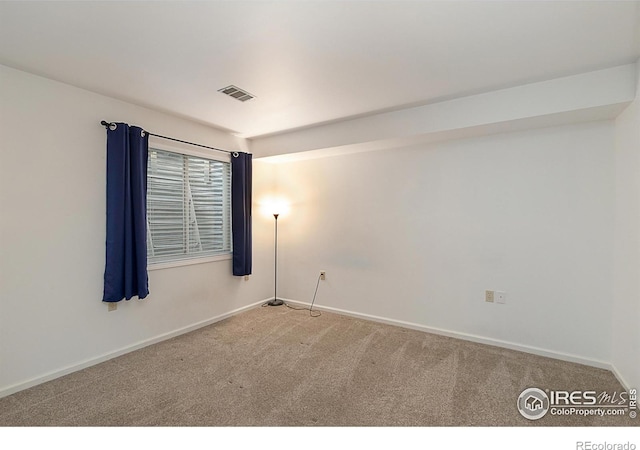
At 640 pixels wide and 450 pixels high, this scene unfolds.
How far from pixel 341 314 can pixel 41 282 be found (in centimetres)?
304

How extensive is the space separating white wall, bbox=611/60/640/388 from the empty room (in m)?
0.02

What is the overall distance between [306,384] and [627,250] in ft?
8.67

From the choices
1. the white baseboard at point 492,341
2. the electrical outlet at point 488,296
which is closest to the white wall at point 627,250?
the white baseboard at point 492,341

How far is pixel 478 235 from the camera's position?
3098mm

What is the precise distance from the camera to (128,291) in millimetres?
2738

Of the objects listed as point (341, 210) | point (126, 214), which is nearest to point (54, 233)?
point (126, 214)

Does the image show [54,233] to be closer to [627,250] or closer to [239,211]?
[239,211]

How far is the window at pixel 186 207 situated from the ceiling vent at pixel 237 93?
3.63ft

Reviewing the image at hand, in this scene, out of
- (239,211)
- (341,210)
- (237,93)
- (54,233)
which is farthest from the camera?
(341,210)

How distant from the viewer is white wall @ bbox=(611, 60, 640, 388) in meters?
2.10

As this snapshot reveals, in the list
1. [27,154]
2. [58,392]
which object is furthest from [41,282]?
[27,154]

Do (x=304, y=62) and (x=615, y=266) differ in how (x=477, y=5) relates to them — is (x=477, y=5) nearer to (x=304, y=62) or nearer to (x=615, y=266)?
(x=304, y=62)
